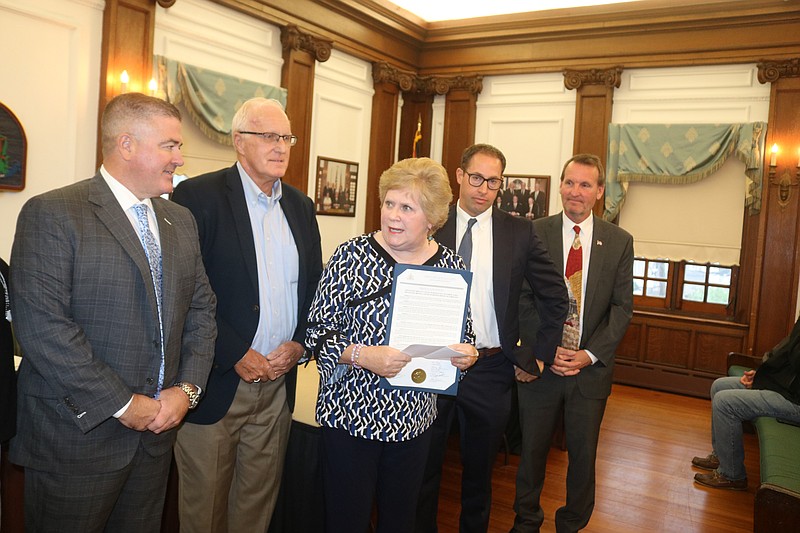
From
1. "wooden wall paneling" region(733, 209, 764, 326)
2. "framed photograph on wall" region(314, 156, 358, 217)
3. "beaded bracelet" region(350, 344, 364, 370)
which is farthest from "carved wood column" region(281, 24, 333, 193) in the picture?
"beaded bracelet" region(350, 344, 364, 370)

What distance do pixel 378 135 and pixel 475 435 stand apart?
601cm

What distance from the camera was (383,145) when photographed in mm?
8609

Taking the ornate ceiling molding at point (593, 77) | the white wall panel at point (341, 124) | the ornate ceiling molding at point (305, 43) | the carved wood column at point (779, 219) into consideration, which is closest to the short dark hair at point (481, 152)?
the ornate ceiling molding at point (305, 43)

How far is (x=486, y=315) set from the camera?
9.87 ft

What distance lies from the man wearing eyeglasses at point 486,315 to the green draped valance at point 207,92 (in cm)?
374

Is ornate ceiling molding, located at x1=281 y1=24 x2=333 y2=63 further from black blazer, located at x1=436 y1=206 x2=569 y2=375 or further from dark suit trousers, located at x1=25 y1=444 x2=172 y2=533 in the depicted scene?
dark suit trousers, located at x1=25 y1=444 x2=172 y2=533

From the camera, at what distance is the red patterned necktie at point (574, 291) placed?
3279mm

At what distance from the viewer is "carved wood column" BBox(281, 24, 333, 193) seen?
6992mm

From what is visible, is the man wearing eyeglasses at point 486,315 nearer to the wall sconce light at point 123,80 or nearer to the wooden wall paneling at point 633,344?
the wall sconce light at point 123,80

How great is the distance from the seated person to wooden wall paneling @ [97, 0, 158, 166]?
16.7 ft

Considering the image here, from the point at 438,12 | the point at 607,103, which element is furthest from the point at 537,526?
the point at 438,12

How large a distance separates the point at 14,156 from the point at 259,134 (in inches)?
126

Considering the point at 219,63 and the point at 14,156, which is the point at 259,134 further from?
the point at 219,63

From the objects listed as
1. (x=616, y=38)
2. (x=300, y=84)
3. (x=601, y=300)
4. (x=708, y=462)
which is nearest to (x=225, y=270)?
(x=601, y=300)
